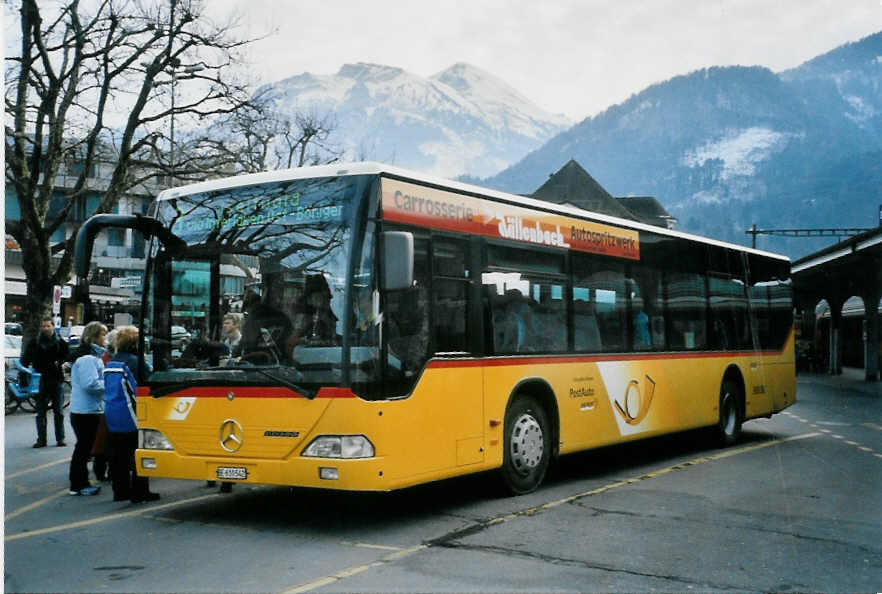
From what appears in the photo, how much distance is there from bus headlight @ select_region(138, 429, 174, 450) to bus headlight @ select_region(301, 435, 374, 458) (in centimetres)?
160

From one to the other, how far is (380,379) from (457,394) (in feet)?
3.77

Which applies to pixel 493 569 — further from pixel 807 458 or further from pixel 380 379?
pixel 807 458

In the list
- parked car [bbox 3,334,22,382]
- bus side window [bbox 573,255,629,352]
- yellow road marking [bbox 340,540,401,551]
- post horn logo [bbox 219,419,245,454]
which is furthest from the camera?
parked car [bbox 3,334,22,382]

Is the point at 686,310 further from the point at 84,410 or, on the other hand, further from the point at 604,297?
the point at 84,410

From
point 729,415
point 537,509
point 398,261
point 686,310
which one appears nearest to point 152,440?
point 398,261

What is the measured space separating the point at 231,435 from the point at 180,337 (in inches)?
41.5

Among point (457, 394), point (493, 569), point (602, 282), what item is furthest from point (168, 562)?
point (602, 282)

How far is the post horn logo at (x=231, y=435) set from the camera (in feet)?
27.3

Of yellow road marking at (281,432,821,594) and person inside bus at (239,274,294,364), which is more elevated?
person inside bus at (239,274,294,364)

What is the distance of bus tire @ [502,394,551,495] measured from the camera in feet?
32.2

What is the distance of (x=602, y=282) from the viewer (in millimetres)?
11773

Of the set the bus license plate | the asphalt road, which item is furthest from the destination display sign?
the asphalt road

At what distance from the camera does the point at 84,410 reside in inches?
403

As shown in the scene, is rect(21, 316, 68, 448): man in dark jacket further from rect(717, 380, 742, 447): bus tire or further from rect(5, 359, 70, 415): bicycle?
rect(717, 380, 742, 447): bus tire
